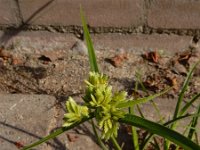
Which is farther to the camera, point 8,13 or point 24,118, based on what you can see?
point 8,13

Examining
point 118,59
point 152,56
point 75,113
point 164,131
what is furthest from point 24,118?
point 164,131

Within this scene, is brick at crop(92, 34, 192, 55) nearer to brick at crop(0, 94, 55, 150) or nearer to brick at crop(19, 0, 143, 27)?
brick at crop(19, 0, 143, 27)

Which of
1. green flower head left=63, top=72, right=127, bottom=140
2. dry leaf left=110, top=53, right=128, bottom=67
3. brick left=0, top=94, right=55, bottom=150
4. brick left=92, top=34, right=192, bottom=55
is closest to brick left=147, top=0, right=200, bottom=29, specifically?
brick left=92, top=34, right=192, bottom=55

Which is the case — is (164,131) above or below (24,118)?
above

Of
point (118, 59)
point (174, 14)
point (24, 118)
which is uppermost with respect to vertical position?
point (174, 14)

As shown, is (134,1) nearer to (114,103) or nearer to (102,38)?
(102,38)

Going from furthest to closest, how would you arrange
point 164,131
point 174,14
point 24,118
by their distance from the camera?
point 174,14 → point 24,118 → point 164,131

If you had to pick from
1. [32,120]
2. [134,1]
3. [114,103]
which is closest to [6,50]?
[32,120]

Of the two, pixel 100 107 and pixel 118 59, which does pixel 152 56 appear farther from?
pixel 100 107
